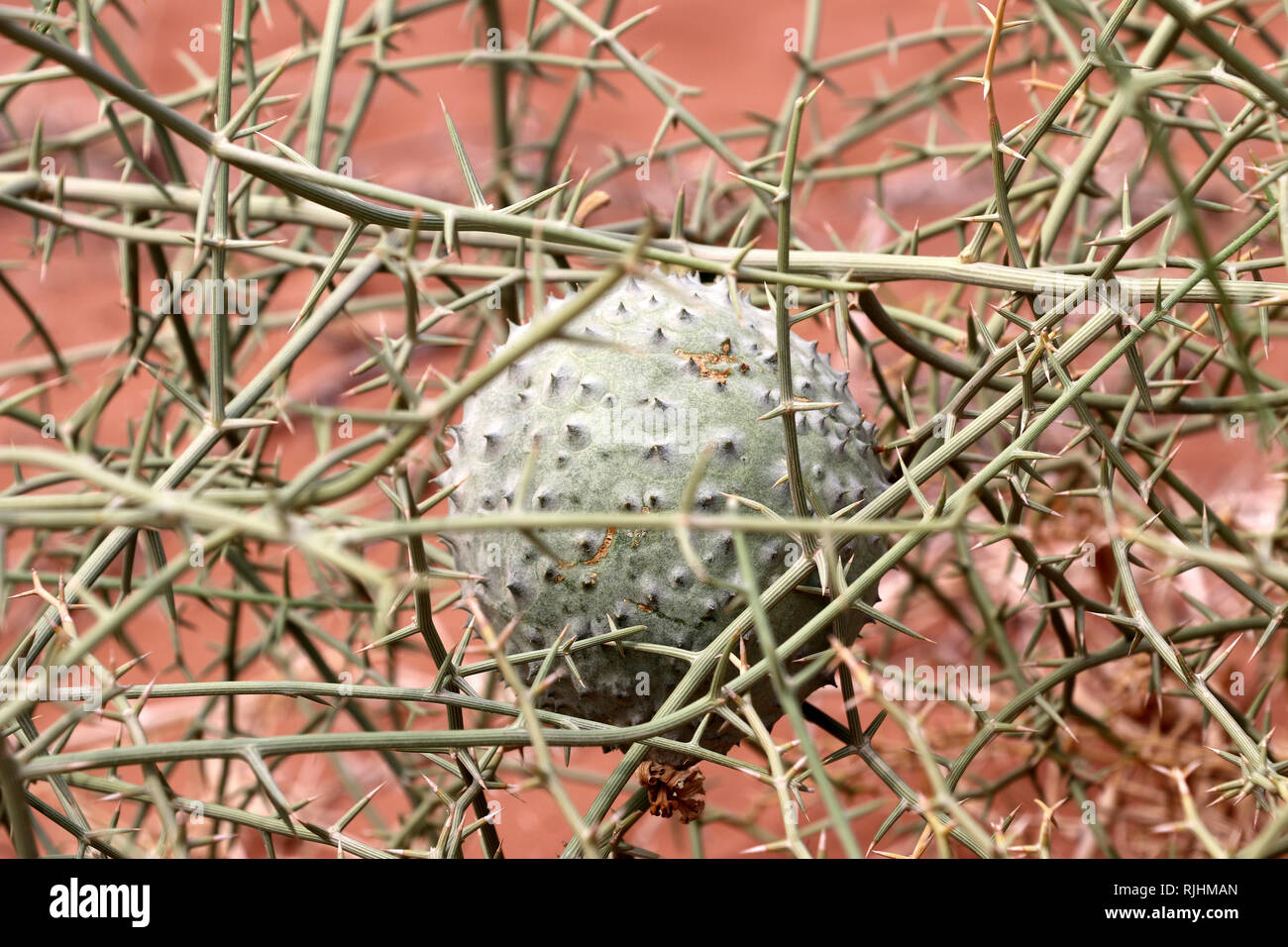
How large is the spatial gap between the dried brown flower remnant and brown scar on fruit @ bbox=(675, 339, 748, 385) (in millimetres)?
258

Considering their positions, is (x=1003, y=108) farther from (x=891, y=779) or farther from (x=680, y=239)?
(x=891, y=779)

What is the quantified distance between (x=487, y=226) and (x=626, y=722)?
14.3 inches

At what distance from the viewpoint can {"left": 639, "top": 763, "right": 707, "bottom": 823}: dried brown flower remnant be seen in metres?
0.77

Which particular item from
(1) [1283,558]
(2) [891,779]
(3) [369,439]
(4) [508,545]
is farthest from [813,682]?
(1) [1283,558]

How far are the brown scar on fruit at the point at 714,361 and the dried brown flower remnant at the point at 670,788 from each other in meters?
0.26

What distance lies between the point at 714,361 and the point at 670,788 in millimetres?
286

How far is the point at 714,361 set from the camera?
31.7 inches
